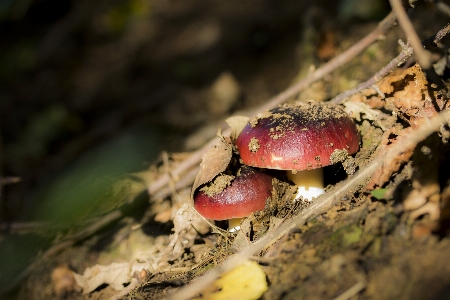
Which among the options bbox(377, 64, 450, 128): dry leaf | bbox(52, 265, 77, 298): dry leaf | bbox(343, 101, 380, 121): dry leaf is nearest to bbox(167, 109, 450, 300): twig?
bbox(377, 64, 450, 128): dry leaf

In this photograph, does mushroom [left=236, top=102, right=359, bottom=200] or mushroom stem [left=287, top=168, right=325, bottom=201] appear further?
mushroom stem [left=287, top=168, right=325, bottom=201]

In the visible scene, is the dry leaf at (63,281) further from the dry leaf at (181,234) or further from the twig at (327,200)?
the twig at (327,200)

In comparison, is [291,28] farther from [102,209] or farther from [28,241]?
[28,241]

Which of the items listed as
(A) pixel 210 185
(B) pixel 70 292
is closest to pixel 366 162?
(A) pixel 210 185

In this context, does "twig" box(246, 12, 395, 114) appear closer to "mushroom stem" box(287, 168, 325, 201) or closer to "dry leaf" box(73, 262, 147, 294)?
"mushroom stem" box(287, 168, 325, 201)

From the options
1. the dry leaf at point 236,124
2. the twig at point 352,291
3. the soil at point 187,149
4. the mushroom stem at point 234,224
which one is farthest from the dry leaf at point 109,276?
the twig at point 352,291

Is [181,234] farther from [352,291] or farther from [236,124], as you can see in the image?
[352,291]
